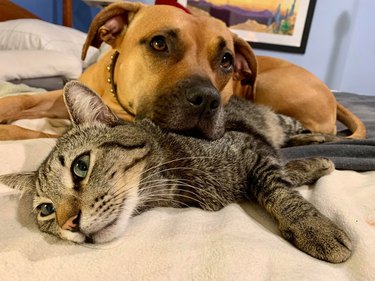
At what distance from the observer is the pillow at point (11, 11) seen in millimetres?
2980

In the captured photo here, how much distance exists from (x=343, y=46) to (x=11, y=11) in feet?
11.2

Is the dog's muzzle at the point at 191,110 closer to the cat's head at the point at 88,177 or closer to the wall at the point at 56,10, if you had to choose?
the cat's head at the point at 88,177

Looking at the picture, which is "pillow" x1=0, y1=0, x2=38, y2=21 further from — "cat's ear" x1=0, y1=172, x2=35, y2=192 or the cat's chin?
the cat's chin

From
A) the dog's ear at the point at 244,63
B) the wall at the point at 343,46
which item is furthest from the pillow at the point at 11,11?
the dog's ear at the point at 244,63

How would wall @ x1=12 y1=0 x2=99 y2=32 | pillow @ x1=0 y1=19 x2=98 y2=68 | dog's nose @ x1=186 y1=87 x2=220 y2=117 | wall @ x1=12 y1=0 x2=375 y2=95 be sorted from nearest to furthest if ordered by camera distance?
1. dog's nose @ x1=186 y1=87 x2=220 y2=117
2. pillow @ x1=0 y1=19 x2=98 y2=68
3. wall @ x1=12 y1=0 x2=99 y2=32
4. wall @ x1=12 y1=0 x2=375 y2=95

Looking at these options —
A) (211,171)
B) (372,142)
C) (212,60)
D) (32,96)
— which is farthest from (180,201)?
(32,96)

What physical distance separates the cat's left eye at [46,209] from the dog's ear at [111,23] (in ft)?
2.62

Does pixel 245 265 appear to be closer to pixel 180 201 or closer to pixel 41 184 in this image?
pixel 180 201

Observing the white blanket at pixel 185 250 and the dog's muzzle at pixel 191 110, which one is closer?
the white blanket at pixel 185 250

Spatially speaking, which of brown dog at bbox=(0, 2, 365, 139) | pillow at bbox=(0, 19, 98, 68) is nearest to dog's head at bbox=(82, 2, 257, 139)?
brown dog at bbox=(0, 2, 365, 139)

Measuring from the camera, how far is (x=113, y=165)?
2.67 feet

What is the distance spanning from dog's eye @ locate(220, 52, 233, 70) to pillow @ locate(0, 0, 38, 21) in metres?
2.34

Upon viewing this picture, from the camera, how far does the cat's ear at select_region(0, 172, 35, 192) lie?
2.93 ft

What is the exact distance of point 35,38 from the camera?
8.05 feet
